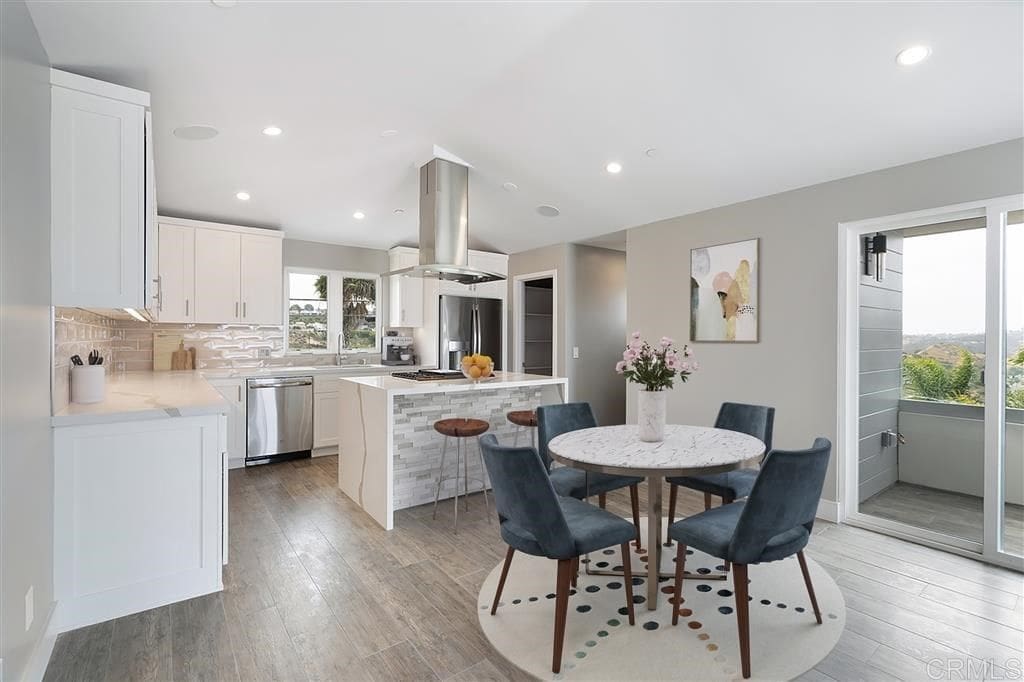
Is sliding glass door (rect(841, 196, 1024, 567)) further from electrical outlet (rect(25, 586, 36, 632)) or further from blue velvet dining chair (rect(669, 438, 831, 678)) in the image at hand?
electrical outlet (rect(25, 586, 36, 632))

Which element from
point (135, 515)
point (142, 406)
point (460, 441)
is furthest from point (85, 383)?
point (460, 441)

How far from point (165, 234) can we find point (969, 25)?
229 inches

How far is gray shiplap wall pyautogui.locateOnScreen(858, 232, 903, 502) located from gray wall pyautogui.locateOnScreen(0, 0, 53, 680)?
4.45 m

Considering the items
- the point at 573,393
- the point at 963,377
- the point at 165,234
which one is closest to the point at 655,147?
the point at 963,377

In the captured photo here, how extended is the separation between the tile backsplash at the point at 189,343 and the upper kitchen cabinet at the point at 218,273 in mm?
301

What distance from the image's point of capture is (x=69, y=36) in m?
2.13

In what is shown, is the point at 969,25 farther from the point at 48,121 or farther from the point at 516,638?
the point at 48,121

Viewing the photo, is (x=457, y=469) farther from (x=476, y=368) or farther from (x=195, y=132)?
(x=195, y=132)

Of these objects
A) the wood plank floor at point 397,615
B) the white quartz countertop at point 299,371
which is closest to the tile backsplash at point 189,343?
the white quartz countertop at point 299,371

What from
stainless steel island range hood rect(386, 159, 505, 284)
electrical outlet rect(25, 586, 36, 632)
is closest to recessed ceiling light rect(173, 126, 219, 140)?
stainless steel island range hood rect(386, 159, 505, 284)

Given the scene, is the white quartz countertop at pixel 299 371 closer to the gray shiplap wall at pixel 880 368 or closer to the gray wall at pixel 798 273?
the gray wall at pixel 798 273

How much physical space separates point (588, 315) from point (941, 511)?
363 cm

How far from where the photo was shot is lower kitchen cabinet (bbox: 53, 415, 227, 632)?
6.95ft

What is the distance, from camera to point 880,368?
136 inches
